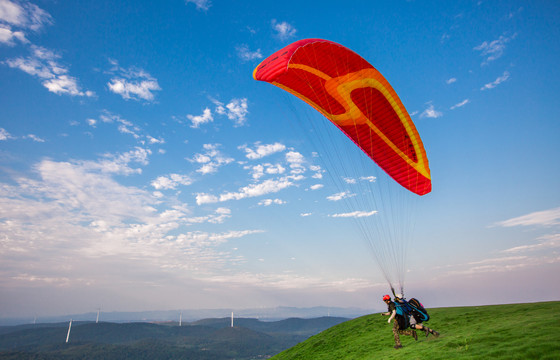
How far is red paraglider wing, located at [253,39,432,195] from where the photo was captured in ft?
48.4

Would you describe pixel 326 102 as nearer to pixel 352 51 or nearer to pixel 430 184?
pixel 352 51

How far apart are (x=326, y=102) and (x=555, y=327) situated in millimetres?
14065

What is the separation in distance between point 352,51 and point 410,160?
7.56m

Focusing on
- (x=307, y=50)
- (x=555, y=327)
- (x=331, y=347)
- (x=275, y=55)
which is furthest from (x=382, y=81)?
(x=331, y=347)

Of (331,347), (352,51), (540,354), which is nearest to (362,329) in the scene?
(331,347)

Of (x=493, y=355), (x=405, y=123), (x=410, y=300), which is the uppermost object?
(x=405, y=123)

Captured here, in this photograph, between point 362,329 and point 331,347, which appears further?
point 362,329

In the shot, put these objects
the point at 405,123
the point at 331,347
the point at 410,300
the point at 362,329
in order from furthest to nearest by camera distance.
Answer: the point at 362,329 < the point at 331,347 < the point at 405,123 < the point at 410,300

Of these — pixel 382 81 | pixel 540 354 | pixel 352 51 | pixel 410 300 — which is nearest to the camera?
pixel 540 354

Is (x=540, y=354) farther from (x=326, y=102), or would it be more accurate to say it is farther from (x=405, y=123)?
(x=326, y=102)

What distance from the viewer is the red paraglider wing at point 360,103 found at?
1474 centimetres

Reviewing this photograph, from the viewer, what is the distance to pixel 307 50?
13.8m

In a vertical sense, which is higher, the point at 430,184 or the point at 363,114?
the point at 363,114

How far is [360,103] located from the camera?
682 inches
